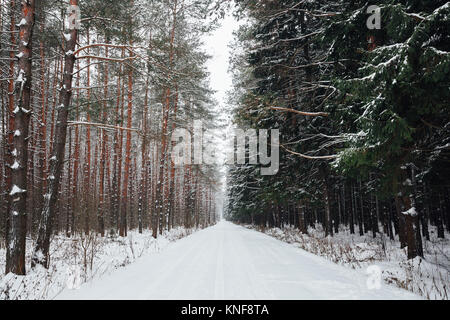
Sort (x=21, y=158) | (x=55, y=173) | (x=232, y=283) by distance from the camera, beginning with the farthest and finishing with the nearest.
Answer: (x=55, y=173) → (x=21, y=158) → (x=232, y=283)

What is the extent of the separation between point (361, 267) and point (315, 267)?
4.51 feet

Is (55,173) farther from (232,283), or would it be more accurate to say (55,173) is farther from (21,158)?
(232,283)

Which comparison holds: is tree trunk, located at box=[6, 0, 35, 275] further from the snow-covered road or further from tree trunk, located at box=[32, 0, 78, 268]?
the snow-covered road

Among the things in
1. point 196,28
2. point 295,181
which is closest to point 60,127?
point 295,181

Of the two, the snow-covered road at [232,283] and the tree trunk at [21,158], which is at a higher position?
the tree trunk at [21,158]

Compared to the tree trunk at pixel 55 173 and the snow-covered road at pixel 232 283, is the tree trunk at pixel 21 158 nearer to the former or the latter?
the tree trunk at pixel 55 173

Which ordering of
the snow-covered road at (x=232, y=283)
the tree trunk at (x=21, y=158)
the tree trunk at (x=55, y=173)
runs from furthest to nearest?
the tree trunk at (x=55, y=173) → the tree trunk at (x=21, y=158) → the snow-covered road at (x=232, y=283)

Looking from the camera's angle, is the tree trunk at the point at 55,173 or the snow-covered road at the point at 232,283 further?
the tree trunk at the point at 55,173

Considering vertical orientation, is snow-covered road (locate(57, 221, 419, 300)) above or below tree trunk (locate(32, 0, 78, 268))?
below

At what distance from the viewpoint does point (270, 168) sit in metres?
12.8

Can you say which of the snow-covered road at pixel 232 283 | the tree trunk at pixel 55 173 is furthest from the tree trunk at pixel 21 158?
the snow-covered road at pixel 232 283

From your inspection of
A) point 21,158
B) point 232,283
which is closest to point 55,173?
point 21,158

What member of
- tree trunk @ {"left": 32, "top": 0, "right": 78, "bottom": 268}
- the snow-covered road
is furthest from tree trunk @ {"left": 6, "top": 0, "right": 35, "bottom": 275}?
the snow-covered road
